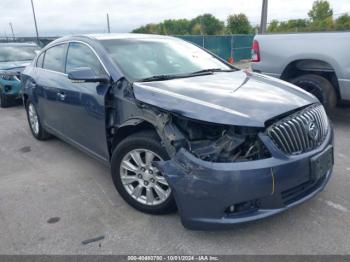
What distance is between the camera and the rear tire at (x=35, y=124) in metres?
5.31

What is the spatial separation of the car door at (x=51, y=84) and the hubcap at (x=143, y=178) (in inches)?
62.4

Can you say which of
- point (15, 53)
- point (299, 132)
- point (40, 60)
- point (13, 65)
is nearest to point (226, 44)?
point (15, 53)

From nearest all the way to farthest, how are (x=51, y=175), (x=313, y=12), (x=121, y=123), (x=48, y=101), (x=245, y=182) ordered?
(x=245, y=182)
(x=121, y=123)
(x=51, y=175)
(x=48, y=101)
(x=313, y=12)

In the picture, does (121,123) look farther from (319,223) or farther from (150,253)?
(319,223)

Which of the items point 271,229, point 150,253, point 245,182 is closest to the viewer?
point 245,182

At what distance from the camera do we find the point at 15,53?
371 inches

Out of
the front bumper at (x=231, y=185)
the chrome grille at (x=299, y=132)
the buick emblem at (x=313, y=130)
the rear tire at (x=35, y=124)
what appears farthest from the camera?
the rear tire at (x=35, y=124)

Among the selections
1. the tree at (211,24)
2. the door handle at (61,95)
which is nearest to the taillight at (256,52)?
the door handle at (61,95)

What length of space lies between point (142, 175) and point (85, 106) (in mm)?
1084

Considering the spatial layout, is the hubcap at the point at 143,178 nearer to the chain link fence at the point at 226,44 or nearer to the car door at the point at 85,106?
the car door at the point at 85,106

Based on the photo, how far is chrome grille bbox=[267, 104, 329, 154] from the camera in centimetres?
261

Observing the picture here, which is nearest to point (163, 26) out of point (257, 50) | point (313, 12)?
point (313, 12)

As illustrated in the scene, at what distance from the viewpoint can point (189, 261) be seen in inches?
100

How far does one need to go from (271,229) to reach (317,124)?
0.98 metres
